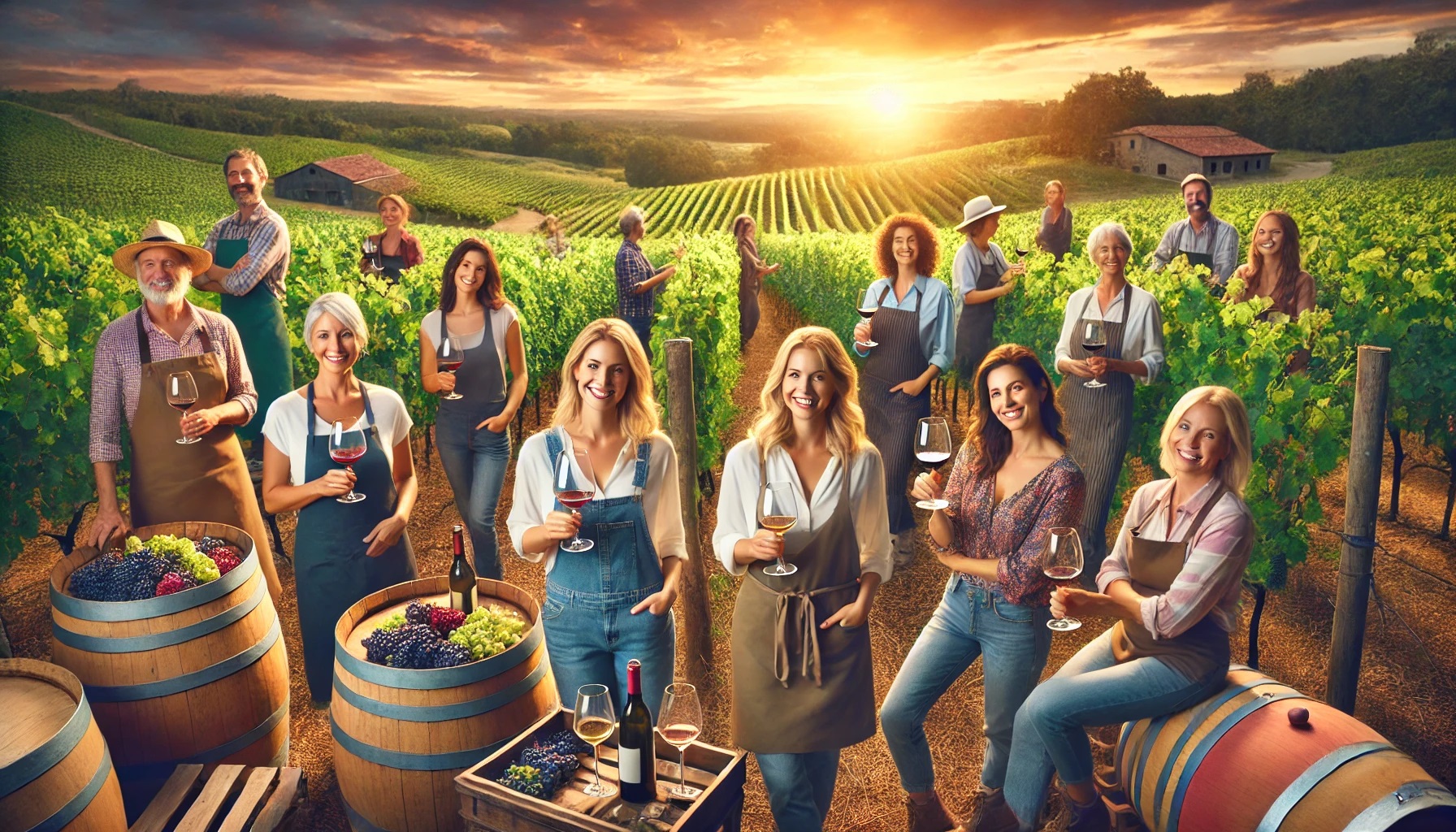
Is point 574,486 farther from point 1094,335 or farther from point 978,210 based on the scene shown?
point 978,210

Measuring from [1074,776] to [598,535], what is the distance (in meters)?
1.41

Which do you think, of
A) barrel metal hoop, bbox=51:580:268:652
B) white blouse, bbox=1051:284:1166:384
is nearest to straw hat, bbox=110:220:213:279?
barrel metal hoop, bbox=51:580:268:652

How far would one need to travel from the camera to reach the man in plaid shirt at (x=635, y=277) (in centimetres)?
620

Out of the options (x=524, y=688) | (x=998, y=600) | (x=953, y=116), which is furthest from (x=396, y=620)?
(x=953, y=116)

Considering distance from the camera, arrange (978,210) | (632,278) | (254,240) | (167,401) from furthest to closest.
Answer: (632,278) < (978,210) < (254,240) < (167,401)

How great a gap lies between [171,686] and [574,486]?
1273 millimetres

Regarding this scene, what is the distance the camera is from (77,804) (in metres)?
1.84

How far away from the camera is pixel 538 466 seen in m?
2.32

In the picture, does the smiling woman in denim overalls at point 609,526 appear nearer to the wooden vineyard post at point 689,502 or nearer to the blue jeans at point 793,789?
the blue jeans at point 793,789

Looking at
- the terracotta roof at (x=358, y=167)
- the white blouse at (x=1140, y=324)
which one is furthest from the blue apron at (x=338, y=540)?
the terracotta roof at (x=358, y=167)

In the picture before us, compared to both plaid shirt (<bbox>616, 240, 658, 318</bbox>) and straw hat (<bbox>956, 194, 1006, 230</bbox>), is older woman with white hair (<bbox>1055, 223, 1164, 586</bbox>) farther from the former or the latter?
plaid shirt (<bbox>616, 240, 658, 318</bbox>)

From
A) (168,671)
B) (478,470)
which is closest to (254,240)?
(478,470)

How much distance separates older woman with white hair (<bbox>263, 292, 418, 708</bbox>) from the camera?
9.03 feet

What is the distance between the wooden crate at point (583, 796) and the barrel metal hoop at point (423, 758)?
25 centimetres
